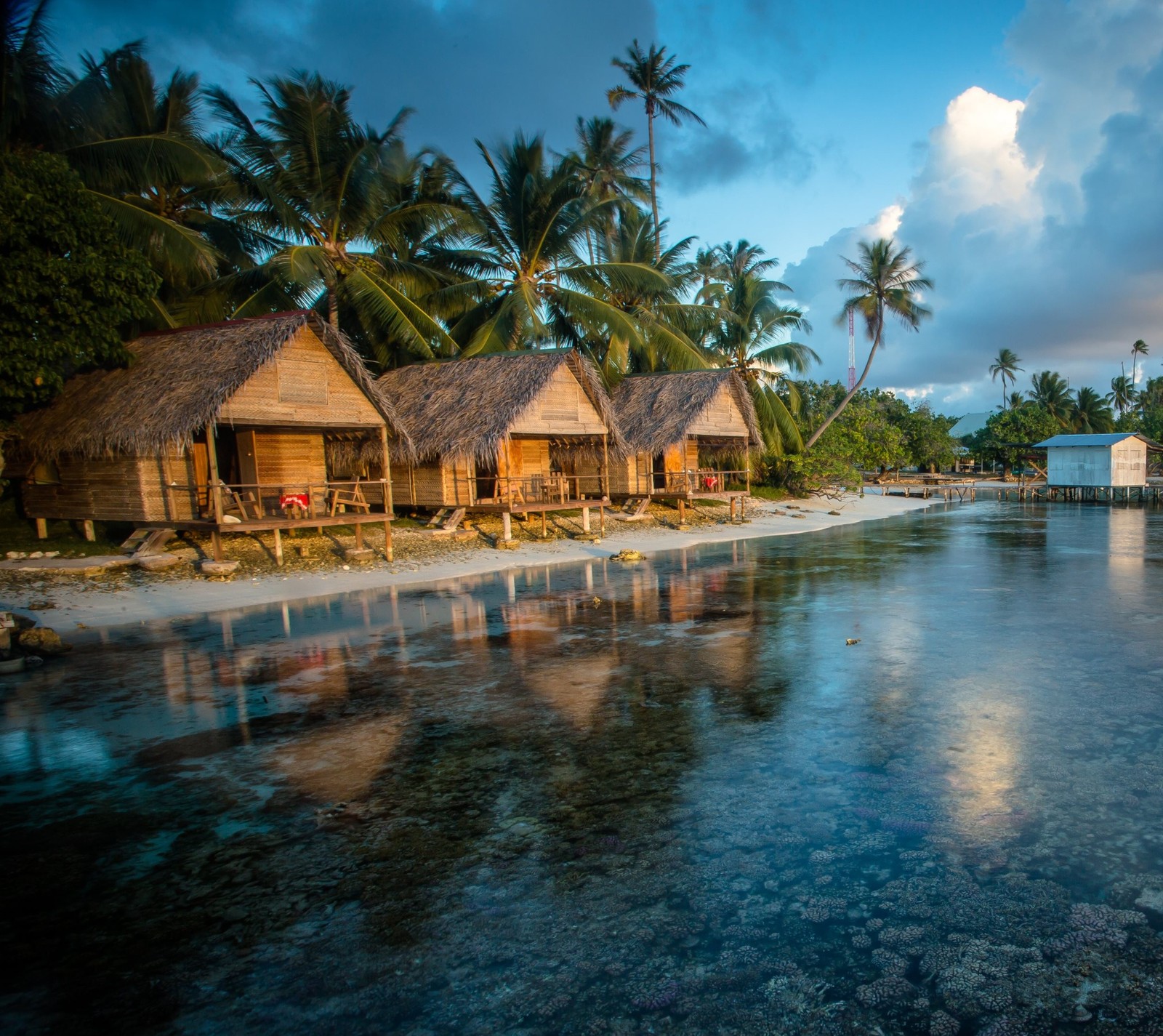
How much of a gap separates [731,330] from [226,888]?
1139 inches

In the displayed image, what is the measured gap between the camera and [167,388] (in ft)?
45.0

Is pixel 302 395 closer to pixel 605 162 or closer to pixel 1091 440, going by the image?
pixel 605 162

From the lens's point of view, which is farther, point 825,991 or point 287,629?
point 287,629

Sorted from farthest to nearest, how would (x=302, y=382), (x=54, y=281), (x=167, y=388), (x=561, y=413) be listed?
(x=561, y=413) → (x=302, y=382) → (x=167, y=388) → (x=54, y=281)

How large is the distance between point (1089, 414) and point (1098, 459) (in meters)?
24.5

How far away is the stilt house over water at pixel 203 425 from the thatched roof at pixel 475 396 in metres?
1.34

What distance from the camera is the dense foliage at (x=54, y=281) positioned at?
508 inches

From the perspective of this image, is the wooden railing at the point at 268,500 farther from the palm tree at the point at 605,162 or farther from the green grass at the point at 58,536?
the palm tree at the point at 605,162

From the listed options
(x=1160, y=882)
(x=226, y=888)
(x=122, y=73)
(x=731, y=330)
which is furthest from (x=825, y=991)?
(x=731, y=330)

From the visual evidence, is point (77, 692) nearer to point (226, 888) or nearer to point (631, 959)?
point (226, 888)

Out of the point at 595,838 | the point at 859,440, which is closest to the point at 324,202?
the point at 595,838

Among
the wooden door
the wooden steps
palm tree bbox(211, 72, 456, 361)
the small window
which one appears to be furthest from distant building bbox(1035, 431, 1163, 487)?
the wooden steps

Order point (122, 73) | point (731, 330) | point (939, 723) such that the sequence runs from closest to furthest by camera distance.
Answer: point (939, 723) → point (122, 73) → point (731, 330)

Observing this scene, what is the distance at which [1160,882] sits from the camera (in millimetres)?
3338
